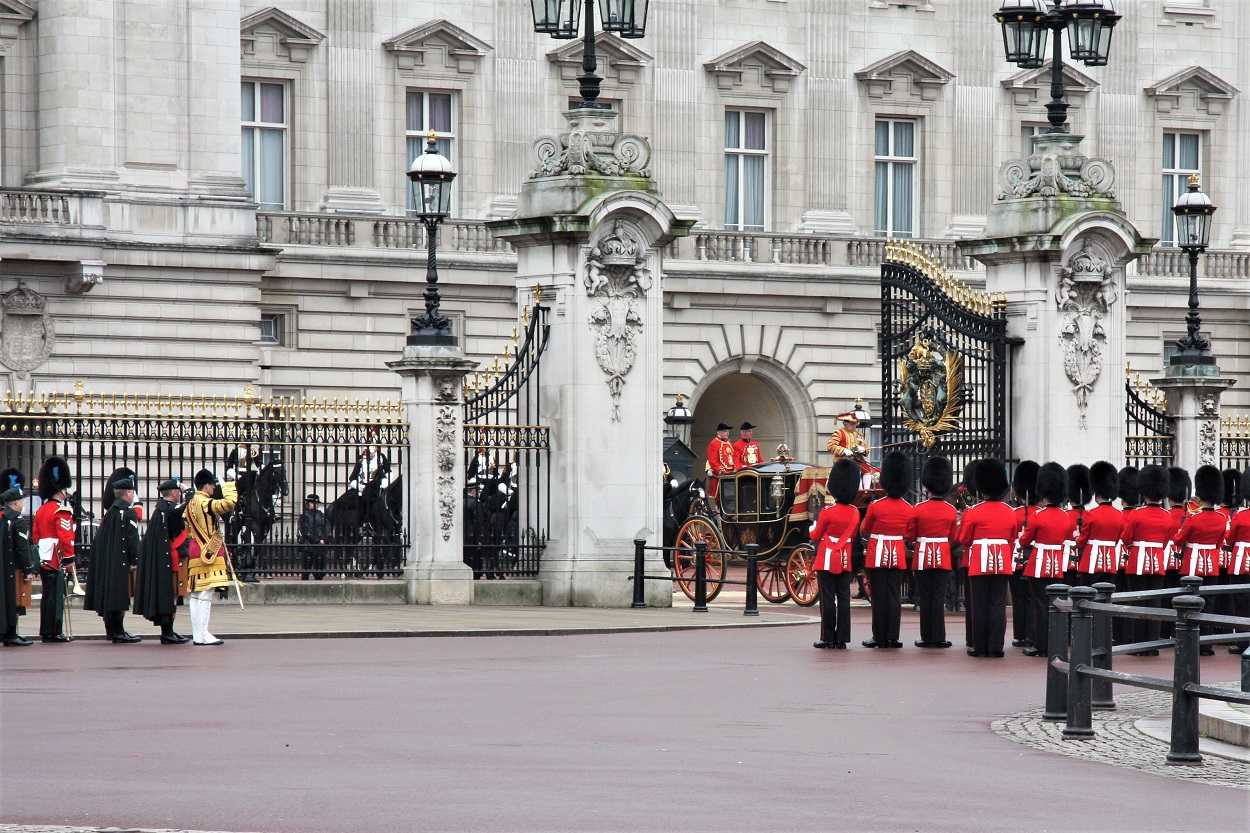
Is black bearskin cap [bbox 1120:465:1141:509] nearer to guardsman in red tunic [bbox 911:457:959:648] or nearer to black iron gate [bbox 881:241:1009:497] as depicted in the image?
guardsman in red tunic [bbox 911:457:959:648]

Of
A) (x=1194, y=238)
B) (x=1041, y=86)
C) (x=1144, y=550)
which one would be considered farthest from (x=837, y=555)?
(x=1041, y=86)

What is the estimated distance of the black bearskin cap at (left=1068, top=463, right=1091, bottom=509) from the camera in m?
17.6

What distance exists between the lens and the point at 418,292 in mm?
38250

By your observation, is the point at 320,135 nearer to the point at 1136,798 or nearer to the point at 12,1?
the point at 12,1

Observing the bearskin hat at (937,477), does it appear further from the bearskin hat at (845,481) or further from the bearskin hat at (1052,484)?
the bearskin hat at (1052,484)

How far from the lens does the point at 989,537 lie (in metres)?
16.9

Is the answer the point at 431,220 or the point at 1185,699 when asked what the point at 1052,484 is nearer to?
the point at 1185,699

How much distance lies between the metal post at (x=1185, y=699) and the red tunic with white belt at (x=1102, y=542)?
20.8 ft

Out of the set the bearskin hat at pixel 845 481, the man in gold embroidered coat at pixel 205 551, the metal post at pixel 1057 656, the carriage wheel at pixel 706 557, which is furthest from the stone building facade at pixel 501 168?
the metal post at pixel 1057 656

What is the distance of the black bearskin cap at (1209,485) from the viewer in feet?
58.9

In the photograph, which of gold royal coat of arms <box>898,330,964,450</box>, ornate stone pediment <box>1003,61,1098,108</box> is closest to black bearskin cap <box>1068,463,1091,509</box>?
gold royal coat of arms <box>898,330,964,450</box>

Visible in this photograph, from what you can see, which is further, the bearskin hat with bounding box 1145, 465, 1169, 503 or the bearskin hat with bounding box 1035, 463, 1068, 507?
the bearskin hat with bounding box 1145, 465, 1169, 503

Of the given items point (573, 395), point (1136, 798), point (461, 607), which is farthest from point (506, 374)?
point (1136, 798)

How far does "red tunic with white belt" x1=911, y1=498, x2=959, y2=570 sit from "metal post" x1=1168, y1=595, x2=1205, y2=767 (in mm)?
6562
